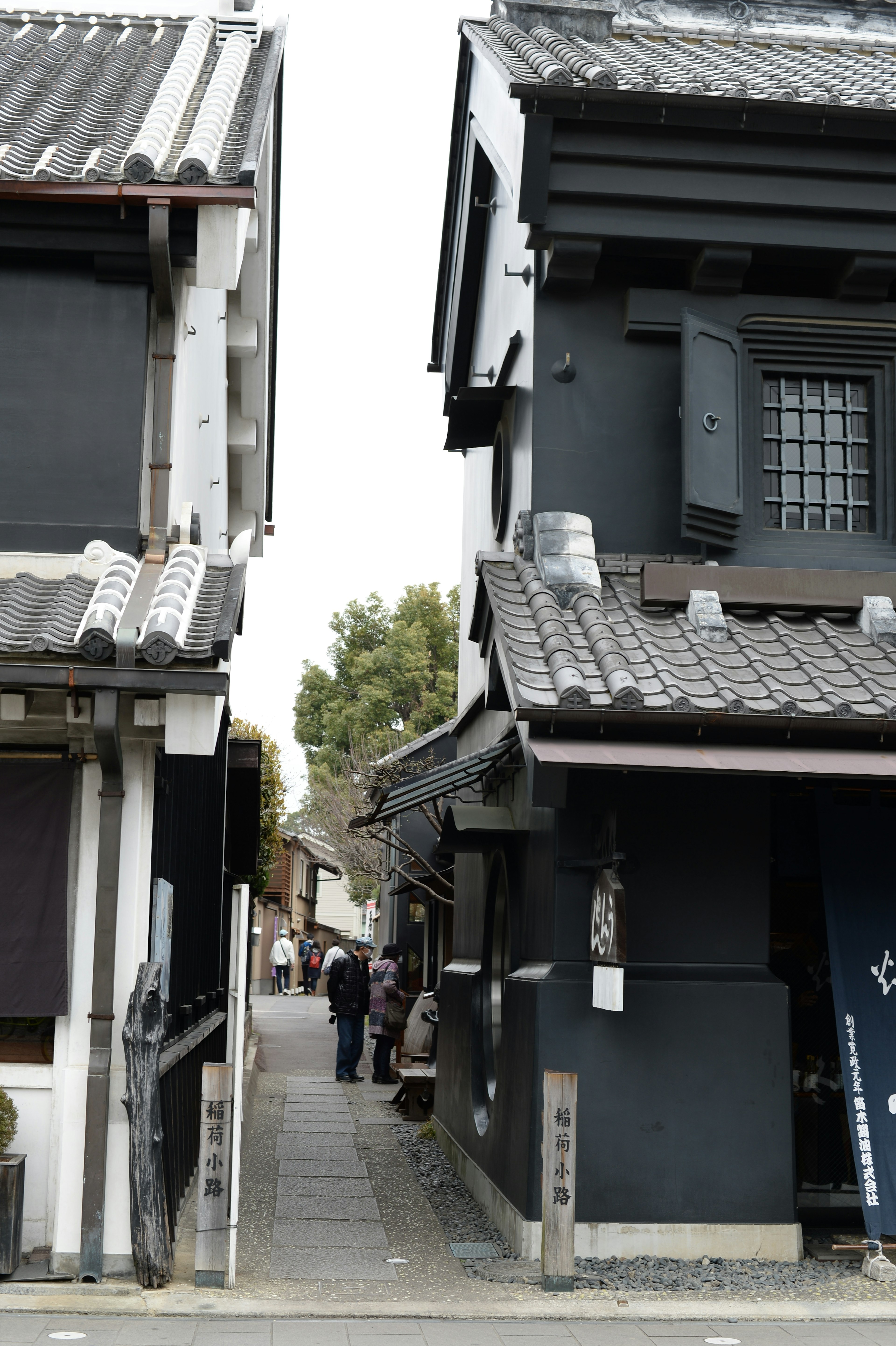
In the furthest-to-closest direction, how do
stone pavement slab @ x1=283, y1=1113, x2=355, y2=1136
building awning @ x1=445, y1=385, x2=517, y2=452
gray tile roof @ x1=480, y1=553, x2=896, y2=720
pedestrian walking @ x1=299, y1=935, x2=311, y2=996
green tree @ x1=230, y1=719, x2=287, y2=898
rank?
pedestrian walking @ x1=299, y1=935, x2=311, y2=996 → green tree @ x1=230, y1=719, x2=287, y2=898 → stone pavement slab @ x1=283, y1=1113, x2=355, y2=1136 → building awning @ x1=445, y1=385, x2=517, y2=452 → gray tile roof @ x1=480, y1=553, x2=896, y2=720

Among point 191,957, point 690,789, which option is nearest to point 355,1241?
point 191,957

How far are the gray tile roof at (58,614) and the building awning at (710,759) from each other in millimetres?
2176

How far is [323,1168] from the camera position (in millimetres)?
12742

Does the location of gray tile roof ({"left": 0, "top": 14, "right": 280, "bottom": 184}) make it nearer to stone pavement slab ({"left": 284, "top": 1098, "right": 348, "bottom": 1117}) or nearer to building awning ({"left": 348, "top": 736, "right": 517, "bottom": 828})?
building awning ({"left": 348, "top": 736, "right": 517, "bottom": 828})

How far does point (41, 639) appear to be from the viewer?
725cm

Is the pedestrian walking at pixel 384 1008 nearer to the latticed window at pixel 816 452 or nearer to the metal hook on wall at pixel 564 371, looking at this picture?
the latticed window at pixel 816 452

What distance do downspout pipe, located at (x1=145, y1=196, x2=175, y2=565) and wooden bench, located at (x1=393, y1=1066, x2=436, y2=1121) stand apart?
9501 mm

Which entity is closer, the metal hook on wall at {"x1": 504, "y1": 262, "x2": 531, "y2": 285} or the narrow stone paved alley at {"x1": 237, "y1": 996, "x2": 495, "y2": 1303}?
the narrow stone paved alley at {"x1": 237, "y1": 996, "x2": 495, "y2": 1303}

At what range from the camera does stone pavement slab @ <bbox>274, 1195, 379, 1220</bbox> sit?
10391mm

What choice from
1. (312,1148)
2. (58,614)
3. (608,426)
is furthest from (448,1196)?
(608,426)

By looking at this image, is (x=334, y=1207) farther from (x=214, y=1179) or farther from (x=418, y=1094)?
(x=418, y=1094)

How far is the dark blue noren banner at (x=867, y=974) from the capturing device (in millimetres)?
8578

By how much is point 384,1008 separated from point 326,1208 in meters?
9.01

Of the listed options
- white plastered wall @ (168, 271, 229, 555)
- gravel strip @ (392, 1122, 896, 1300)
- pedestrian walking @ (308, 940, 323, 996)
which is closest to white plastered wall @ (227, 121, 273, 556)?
white plastered wall @ (168, 271, 229, 555)
